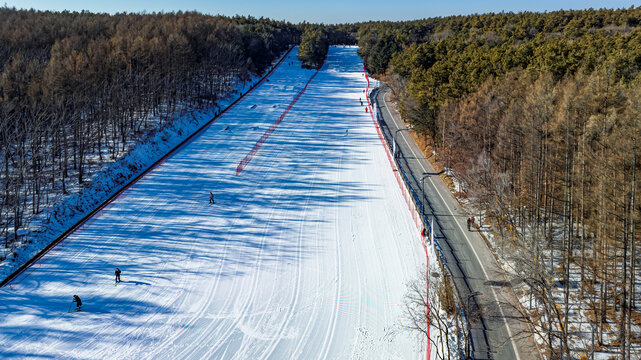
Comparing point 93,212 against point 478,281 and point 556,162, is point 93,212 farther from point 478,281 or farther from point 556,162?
point 556,162

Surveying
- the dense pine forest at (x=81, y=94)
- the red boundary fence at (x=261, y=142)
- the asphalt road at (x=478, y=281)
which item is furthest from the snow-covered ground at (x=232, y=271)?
the dense pine forest at (x=81, y=94)

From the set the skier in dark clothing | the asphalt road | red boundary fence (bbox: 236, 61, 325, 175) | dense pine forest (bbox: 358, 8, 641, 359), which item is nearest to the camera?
dense pine forest (bbox: 358, 8, 641, 359)

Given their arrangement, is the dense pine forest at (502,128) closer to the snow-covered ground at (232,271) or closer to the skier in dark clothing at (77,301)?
Result: the snow-covered ground at (232,271)

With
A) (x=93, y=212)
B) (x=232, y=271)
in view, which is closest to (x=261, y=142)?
(x=93, y=212)

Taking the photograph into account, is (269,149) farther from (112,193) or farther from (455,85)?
(455,85)

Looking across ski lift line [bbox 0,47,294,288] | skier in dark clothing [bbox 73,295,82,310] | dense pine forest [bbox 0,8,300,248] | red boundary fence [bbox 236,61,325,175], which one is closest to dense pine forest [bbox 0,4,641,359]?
dense pine forest [bbox 0,8,300,248]

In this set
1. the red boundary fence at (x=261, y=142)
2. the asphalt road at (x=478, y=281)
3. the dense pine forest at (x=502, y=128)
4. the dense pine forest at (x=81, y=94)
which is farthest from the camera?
the red boundary fence at (x=261, y=142)

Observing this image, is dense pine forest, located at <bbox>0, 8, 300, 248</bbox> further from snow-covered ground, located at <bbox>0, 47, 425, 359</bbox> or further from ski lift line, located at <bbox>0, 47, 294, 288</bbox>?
snow-covered ground, located at <bbox>0, 47, 425, 359</bbox>
